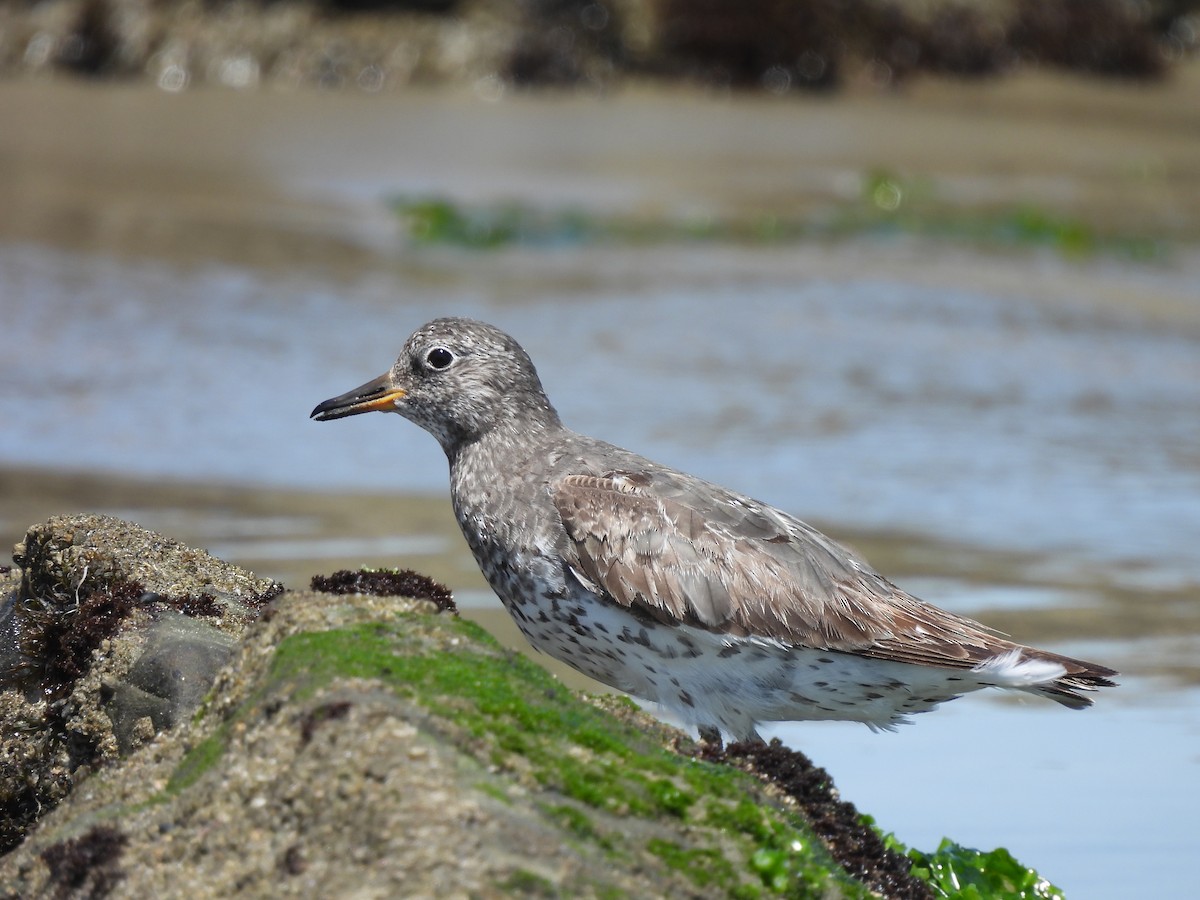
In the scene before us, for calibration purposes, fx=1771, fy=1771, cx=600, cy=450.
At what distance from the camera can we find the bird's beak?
6012 mm

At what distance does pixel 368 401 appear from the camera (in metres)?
6.06

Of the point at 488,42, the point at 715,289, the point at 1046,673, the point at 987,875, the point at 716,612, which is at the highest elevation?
the point at 488,42

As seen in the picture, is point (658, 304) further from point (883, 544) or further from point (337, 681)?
point (337, 681)

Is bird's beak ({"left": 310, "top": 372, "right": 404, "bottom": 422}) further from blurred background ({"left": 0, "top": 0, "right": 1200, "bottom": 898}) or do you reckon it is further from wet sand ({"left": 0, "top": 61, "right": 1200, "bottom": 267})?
wet sand ({"left": 0, "top": 61, "right": 1200, "bottom": 267})

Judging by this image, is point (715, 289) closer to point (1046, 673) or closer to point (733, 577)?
point (733, 577)

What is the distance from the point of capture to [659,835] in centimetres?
371

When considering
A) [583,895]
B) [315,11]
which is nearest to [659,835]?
[583,895]

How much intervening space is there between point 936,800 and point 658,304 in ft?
24.5

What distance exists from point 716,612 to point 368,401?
159cm

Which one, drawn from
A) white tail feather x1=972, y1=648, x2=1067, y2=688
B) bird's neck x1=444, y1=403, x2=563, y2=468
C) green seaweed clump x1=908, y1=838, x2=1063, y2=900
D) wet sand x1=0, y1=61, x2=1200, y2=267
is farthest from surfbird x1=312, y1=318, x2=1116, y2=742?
wet sand x1=0, y1=61, x2=1200, y2=267

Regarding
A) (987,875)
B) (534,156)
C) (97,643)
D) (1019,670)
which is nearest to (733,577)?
(1019,670)

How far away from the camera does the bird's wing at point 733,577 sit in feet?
16.9

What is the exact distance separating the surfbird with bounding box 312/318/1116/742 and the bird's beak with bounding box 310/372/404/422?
625mm

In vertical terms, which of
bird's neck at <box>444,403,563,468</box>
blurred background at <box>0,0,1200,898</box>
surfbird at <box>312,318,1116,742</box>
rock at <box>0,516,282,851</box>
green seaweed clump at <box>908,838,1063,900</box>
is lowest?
rock at <box>0,516,282,851</box>
